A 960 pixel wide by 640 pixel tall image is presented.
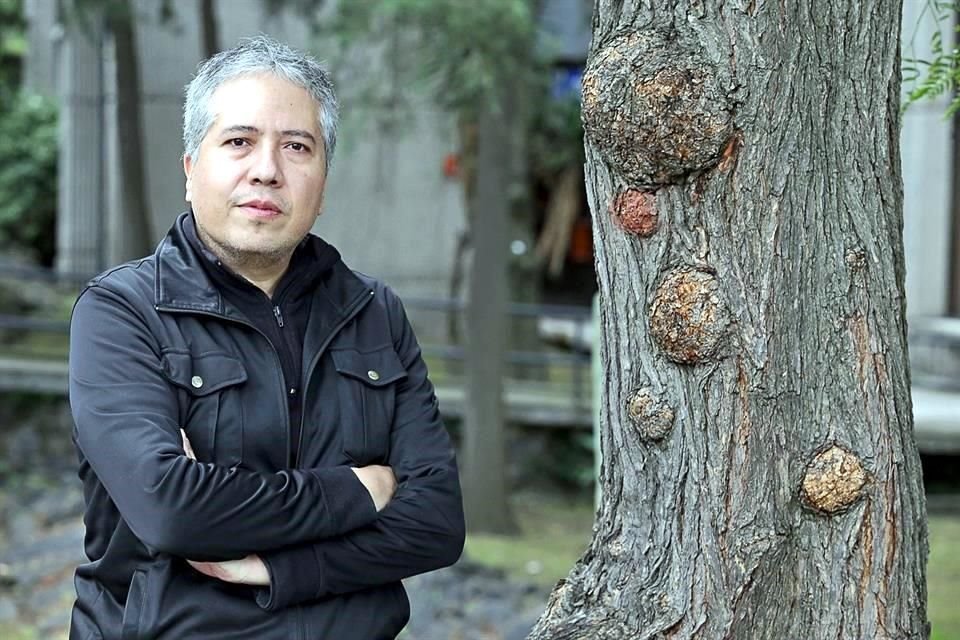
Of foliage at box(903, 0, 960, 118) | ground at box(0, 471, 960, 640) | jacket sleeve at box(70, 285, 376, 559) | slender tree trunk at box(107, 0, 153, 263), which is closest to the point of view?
jacket sleeve at box(70, 285, 376, 559)

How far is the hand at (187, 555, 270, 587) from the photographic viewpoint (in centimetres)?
262

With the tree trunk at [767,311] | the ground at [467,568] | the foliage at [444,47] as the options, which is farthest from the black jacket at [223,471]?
the foliage at [444,47]

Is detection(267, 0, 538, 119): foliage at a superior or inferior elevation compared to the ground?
superior

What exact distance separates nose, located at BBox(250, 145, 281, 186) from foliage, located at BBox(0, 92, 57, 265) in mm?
18887

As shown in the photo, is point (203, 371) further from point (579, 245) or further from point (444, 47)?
point (579, 245)

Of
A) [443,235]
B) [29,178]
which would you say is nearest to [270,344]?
[443,235]

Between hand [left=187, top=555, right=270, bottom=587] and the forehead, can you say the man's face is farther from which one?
hand [left=187, top=555, right=270, bottom=587]

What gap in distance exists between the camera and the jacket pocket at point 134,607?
2598 millimetres

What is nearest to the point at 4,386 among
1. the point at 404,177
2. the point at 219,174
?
the point at 404,177

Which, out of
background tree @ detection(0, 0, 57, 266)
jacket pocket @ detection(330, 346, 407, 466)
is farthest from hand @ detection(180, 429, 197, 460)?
background tree @ detection(0, 0, 57, 266)

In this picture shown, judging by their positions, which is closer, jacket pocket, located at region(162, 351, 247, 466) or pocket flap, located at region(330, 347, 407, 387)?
jacket pocket, located at region(162, 351, 247, 466)

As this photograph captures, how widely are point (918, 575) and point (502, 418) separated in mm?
8170

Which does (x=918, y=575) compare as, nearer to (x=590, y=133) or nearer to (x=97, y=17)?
(x=590, y=133)

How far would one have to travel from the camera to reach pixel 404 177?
59.2 feet
